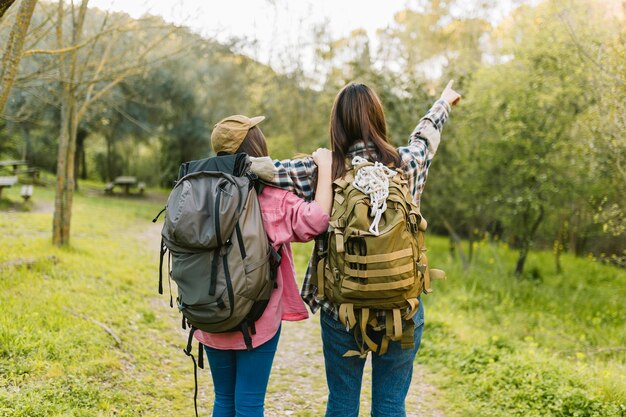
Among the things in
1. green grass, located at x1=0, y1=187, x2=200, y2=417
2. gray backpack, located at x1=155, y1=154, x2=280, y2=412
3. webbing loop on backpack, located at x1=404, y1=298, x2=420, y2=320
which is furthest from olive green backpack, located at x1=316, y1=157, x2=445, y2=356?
green grass, located at x1=0, y1=187, x2=200, y2=417

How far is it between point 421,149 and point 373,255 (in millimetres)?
697

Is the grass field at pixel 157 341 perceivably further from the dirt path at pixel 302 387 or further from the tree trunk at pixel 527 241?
the tree trunk at pixel 527 241

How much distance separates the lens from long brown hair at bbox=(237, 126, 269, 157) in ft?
8.38

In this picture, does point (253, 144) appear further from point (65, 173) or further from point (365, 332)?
point (65, 173)

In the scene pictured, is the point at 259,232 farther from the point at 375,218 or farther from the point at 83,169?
the point at 83,169

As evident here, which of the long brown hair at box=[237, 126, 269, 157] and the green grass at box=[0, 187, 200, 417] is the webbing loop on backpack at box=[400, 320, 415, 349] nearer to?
the long brown hair at box=[237, 126, 269, 157]

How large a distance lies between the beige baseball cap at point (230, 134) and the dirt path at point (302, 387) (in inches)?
97.8

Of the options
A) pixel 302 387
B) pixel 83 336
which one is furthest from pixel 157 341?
pixel 302 387

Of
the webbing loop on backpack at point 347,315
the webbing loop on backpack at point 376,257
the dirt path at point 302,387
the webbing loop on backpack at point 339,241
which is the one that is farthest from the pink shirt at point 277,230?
the dirt path at point 302,387

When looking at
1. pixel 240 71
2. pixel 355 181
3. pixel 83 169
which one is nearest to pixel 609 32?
pixel 355 181

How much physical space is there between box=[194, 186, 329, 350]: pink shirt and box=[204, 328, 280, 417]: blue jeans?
65mm

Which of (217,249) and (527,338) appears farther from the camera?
(527,338)

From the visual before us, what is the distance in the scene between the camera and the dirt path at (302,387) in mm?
4309

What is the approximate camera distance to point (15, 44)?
3.99 meters
